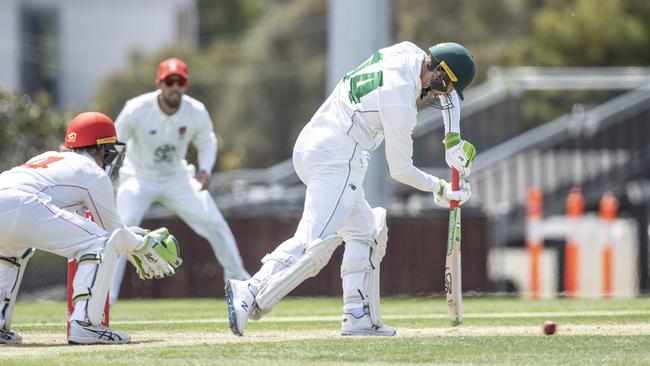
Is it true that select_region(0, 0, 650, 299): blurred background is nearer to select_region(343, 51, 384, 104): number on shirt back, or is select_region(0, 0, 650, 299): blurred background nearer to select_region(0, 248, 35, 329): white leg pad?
select_region(343, 51, 384, 104): number on shirt back

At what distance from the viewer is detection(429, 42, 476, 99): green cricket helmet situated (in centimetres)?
1002

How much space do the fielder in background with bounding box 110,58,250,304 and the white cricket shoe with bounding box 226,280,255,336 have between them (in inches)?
171

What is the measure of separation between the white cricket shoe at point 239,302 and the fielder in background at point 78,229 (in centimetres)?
49

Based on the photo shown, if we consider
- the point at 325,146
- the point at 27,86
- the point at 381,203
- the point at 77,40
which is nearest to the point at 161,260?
the point at 325,146

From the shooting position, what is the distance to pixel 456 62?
10031 mm

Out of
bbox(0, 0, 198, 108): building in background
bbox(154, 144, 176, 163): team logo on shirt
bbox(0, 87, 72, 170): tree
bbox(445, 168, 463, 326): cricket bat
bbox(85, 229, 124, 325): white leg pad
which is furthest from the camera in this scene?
bbox(0, 0, 198, 108): building in background

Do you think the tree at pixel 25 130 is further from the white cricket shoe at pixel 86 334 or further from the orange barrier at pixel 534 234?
the white cricket shoe at pixel 86 334

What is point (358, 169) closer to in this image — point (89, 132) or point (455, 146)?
point (455, 146)

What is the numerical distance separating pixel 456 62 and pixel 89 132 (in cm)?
242

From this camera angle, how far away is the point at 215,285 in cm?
1923

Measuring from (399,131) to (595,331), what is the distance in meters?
1.99

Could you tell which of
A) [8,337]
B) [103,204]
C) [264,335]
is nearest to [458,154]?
[264,335]

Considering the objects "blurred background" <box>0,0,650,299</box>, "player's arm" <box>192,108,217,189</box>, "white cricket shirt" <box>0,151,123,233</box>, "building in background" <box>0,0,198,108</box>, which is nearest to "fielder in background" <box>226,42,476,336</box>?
"white cricket shirt" <box>0,151,123,233</box>

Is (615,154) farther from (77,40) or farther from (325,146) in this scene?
(77,40)
